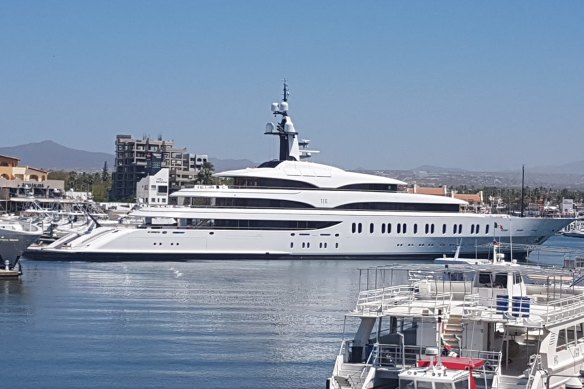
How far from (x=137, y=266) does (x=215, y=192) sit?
28.1 ft

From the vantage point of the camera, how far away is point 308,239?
5894 cm

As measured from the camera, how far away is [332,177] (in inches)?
2373

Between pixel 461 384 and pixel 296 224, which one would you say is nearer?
pixel 461 384

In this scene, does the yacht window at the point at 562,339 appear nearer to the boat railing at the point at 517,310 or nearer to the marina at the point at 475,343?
the marina at the point at 475,343


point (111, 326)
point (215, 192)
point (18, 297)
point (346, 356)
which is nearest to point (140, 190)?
point (215, 192)

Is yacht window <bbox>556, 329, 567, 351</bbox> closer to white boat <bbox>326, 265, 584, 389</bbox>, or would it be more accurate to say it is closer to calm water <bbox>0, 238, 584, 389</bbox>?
white boat <bbox>326, 265, 584, 389</bbox>

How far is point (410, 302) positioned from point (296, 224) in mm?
41568

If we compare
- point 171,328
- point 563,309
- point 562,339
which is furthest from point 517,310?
point 171,328

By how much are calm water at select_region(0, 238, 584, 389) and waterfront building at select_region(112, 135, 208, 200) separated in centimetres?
7116

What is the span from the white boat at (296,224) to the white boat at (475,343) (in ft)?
131

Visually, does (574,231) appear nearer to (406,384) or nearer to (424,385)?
(406,384)

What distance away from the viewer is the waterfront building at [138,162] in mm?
120000

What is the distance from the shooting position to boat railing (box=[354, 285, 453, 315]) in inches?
650

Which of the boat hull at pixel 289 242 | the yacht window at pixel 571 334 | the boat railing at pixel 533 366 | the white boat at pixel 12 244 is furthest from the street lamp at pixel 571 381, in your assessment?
the boat hull at pixel 289 242
